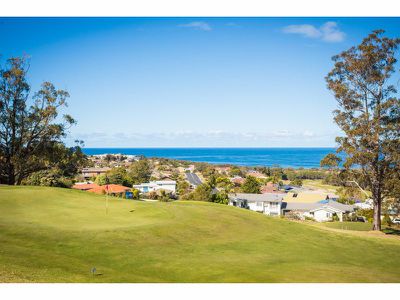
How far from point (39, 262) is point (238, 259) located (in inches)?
292

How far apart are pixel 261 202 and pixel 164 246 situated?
47326 millimetres

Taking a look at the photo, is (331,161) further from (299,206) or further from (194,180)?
(194,180)

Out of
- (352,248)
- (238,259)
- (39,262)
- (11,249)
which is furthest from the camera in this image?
(352,248)

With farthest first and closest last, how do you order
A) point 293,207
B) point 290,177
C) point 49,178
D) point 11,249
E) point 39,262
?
point 290,177, point 293,207, point 49,178, point 11,249, point 39,262

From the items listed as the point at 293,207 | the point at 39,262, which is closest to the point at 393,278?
the point at 39,262

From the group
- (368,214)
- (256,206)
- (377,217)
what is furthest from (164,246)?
(256,206)

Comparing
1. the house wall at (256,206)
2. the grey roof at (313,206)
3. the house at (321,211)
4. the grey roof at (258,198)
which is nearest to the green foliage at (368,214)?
the house at (321,211)

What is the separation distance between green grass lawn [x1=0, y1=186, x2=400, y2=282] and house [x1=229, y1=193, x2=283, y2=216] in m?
35.9

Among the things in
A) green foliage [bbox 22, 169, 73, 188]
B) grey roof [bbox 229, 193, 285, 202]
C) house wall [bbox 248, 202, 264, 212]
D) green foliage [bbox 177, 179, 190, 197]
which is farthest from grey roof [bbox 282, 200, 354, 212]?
green foliage [bbox 22, 169, 73, 188]

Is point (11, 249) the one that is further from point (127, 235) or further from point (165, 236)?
point (165, 236)

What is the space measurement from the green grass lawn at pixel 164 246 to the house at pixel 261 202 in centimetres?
3588

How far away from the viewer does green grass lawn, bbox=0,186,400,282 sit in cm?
1161

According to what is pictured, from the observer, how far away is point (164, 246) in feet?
51.0
